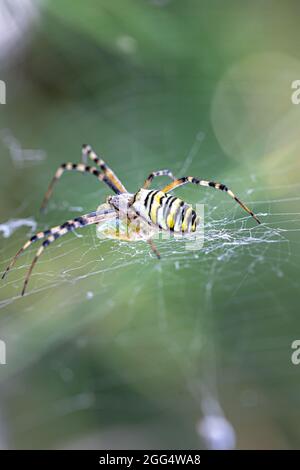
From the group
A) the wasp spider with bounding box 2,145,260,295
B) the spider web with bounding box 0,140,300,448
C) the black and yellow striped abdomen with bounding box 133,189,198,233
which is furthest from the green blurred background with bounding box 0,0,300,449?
the black and yellow striped abdomen with bounding box 133,189,198,233

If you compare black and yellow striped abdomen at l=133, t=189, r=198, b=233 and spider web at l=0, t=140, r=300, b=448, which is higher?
spider web at l=0, t=140, r=300, b=448

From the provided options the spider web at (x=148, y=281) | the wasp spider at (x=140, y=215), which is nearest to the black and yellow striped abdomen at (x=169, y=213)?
the wasp spider at (x=140, y=215)

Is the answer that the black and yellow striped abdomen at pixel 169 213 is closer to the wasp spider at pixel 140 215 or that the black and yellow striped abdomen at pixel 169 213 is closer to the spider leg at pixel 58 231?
the wasp spider at pixel 140 215

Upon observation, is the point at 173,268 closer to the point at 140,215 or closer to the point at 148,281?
the point at 148,281

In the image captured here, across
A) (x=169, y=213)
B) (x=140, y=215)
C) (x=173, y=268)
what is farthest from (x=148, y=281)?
(x=169, y=213)

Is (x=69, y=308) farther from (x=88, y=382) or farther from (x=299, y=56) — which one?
(x=299, y=56)

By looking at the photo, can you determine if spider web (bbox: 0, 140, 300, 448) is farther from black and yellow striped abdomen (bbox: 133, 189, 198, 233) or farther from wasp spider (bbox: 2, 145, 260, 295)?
black and yellow striped abdomen (bbox: 133, 189, 198, 233)

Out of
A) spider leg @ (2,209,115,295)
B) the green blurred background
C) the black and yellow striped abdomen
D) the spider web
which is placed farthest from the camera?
the green blurred background
